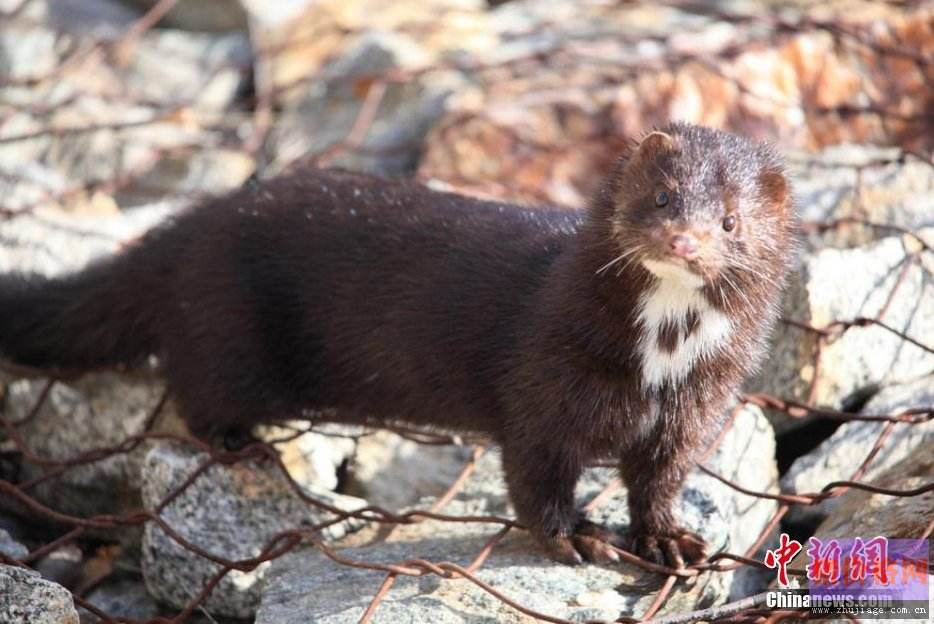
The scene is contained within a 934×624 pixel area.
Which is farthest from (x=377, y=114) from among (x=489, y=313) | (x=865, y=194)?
(x=489, y=313)

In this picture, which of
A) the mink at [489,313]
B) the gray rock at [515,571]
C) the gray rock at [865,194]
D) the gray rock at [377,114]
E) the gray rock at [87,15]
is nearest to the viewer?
the mink at [489,313]

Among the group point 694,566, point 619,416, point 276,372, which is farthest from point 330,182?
point 694,566

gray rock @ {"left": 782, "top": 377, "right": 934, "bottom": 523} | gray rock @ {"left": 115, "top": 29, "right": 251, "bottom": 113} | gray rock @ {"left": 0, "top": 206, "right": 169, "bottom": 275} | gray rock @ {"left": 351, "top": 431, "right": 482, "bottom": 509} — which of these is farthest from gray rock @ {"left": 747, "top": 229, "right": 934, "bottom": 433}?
gray rock @ {"left": 115, "top": 29, "right": 251, "bottom": 113}

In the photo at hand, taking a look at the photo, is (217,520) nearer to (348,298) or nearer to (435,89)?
(348,298)

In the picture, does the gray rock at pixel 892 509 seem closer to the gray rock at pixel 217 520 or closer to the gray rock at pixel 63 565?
the gray rock at pixel 217 520

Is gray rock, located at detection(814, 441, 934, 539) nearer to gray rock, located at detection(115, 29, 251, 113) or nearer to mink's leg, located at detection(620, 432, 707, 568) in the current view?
mink's leg, located at detection(620, 432, 707, 568)

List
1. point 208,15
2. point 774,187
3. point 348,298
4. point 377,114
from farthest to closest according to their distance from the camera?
point 208,15, point 377,114, point 348,298, point 774,187

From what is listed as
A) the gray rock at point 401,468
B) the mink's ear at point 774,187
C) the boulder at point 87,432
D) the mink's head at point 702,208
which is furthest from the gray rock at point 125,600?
the mink's ear at point 774,187
